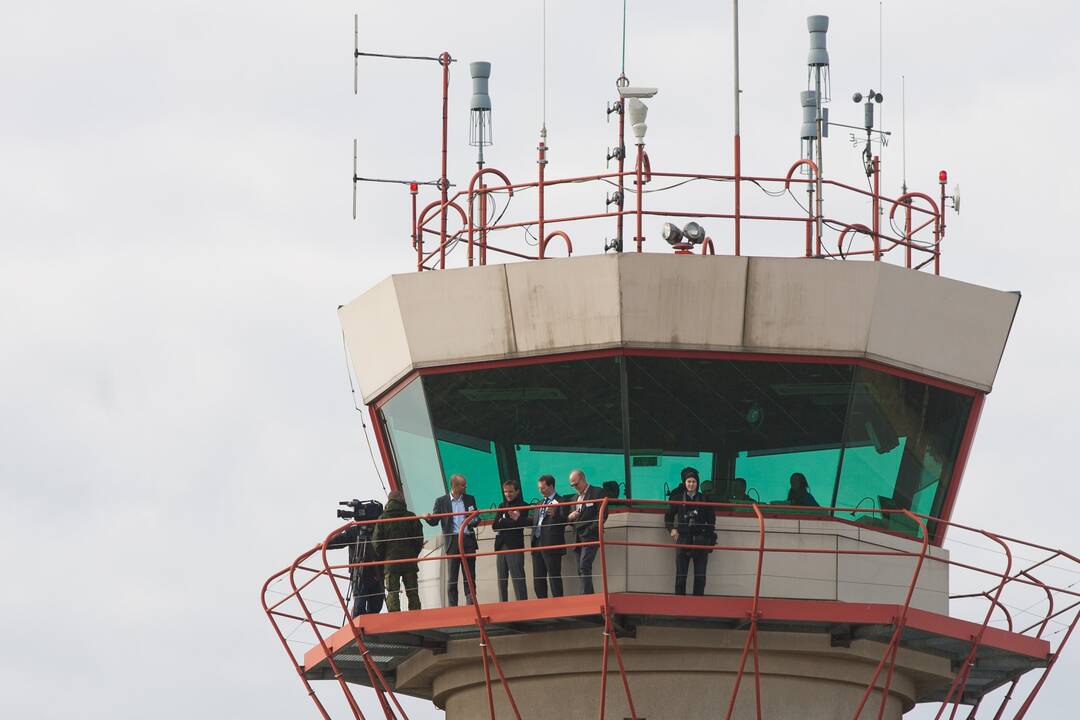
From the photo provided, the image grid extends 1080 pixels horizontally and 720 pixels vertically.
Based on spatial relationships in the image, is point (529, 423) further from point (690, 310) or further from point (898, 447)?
point (898, 447)

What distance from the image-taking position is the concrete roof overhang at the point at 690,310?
97.1ft

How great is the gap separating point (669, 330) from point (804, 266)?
5.75 feet

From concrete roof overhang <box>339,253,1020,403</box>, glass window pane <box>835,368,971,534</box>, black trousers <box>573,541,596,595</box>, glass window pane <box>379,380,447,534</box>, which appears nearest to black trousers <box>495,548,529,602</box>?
black trousers <box>573,541,596,595</box>

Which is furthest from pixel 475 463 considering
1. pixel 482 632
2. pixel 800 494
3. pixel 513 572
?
pixel 800 494

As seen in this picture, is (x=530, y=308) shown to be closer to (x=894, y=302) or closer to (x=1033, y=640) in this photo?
(x=894, y=302)

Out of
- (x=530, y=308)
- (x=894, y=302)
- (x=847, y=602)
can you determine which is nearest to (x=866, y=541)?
(x=847, y=602)

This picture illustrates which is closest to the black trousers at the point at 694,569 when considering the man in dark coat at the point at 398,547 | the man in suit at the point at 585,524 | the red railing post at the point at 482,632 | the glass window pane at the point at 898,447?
the man in suit at the point at 585,524

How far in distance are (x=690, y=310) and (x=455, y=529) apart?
377 centimetres

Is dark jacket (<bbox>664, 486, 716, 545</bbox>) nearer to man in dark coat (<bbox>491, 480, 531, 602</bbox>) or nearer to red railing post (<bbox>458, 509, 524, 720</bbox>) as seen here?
man in dark coat (<bbox>491, 480, 531, 602</bbox>)

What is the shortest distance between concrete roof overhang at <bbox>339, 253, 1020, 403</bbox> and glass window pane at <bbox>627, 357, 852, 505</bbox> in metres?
0.34

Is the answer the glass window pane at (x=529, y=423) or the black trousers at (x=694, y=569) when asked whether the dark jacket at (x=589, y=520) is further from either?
the glass window pane at (x=529, y=423)

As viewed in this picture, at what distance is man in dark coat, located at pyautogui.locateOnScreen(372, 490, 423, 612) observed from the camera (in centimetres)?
2983

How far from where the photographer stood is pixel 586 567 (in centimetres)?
2853

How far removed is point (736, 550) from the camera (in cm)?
2894
